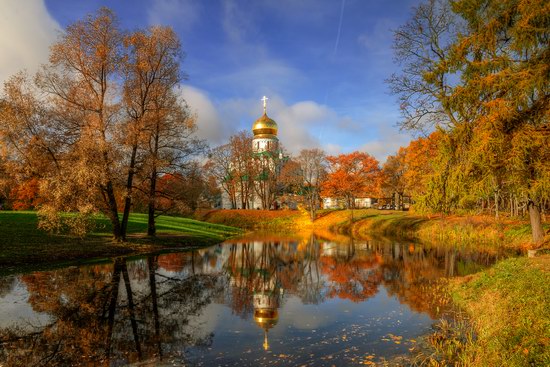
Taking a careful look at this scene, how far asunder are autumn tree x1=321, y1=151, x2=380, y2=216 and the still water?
1295 inches

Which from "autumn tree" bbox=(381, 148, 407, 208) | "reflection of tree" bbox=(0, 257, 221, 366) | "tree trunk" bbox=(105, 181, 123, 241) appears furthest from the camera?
"autumn tree" bbox=(381, 148, 407, 208)

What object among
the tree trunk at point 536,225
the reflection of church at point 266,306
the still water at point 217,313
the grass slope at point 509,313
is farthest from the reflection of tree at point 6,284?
the tree trunk at point 536,225

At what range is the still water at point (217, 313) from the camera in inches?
299

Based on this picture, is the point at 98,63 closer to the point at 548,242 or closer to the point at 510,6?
the point at 510,6

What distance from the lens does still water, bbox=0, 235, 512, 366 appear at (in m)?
7.58

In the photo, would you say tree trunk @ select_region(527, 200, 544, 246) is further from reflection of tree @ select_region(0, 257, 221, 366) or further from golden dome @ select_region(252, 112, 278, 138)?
golden dome @ select_region(252, 112, 278, 138)

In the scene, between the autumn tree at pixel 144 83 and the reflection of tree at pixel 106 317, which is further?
the autumn tree at pixel 144 83

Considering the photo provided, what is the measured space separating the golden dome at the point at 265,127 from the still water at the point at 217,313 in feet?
193

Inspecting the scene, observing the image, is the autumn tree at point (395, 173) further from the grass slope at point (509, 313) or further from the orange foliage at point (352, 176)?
the grass slope at point (509, 313)


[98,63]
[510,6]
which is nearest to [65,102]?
[98,63]

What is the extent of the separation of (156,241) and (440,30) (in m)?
19.2

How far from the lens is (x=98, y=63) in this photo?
65.3ft

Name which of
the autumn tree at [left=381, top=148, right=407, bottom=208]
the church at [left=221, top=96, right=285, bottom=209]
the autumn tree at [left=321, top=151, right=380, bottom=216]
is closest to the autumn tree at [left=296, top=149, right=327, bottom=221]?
the autumn tree at [left=321, top=151, right=380, bottom=216]

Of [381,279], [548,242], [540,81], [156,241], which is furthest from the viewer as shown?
[156,241]
